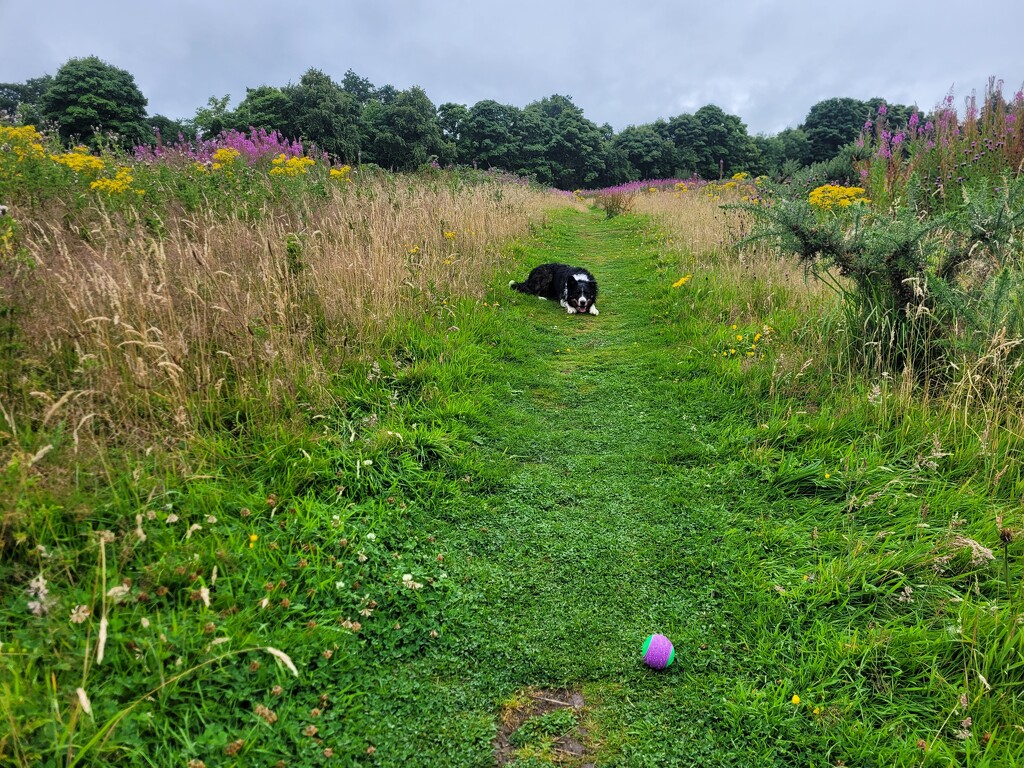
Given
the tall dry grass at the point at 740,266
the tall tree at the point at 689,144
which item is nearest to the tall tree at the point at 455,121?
the tall tree at the point at 689,144

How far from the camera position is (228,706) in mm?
1791

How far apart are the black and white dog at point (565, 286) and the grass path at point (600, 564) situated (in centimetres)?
213

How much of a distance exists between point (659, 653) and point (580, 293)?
18.3 ft

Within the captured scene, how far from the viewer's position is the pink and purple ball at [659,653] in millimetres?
2176

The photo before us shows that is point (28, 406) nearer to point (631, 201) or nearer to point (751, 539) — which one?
point (751, 539)

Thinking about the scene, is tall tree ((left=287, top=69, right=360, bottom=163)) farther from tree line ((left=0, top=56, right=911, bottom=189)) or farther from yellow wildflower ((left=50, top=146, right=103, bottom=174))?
yellow wildflower ((left=50, top=146, right=103, bottom=174))

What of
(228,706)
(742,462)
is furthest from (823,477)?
(228,706)

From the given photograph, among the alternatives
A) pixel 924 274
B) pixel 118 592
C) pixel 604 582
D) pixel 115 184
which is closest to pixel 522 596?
pixel 604 582

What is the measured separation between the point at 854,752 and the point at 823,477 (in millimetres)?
1707

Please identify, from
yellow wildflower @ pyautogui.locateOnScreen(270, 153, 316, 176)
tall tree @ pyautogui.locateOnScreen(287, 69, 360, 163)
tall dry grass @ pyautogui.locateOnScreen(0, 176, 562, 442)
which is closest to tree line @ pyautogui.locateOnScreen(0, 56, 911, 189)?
tall tree @ pyautogui.locateOnScreen(287, 69, 360, 163)

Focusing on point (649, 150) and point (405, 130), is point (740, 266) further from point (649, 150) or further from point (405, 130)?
point (649, 150)

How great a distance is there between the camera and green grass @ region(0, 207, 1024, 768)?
5.82ft

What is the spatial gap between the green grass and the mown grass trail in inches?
0.6

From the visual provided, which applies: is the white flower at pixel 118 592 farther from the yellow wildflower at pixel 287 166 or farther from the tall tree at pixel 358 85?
the tall tree at pixel 358 85
